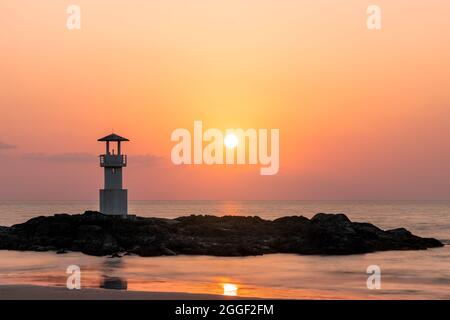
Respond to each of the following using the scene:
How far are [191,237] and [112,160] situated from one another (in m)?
8.82

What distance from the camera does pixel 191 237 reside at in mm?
50094

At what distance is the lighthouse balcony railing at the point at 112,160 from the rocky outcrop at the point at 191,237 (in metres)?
4.09

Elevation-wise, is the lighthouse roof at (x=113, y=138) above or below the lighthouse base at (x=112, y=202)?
above

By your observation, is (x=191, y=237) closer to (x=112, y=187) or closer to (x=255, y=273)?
(x=112, y=187)

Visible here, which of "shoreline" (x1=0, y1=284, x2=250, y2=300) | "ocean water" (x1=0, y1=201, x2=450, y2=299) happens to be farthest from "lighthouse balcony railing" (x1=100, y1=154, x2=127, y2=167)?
"shoreline" (x1=0, y1=284, x2=250, y2=300)

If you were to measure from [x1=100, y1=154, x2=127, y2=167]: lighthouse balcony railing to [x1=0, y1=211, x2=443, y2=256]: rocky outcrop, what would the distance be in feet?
13.4

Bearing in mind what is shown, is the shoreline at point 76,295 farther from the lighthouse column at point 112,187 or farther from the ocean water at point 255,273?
the lighthouse column at point 112,187

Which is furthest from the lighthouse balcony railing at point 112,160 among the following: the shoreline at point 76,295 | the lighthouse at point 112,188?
the shoreline at point 76,295

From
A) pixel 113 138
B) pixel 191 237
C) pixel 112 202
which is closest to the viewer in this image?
pixel 191 237

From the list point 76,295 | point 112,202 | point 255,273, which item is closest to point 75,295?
point 76,295

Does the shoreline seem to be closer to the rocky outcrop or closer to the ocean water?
the ocean water

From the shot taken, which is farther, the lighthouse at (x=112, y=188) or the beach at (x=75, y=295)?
the lighthouse at (x=112, y=188)

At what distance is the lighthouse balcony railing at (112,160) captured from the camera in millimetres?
51534
